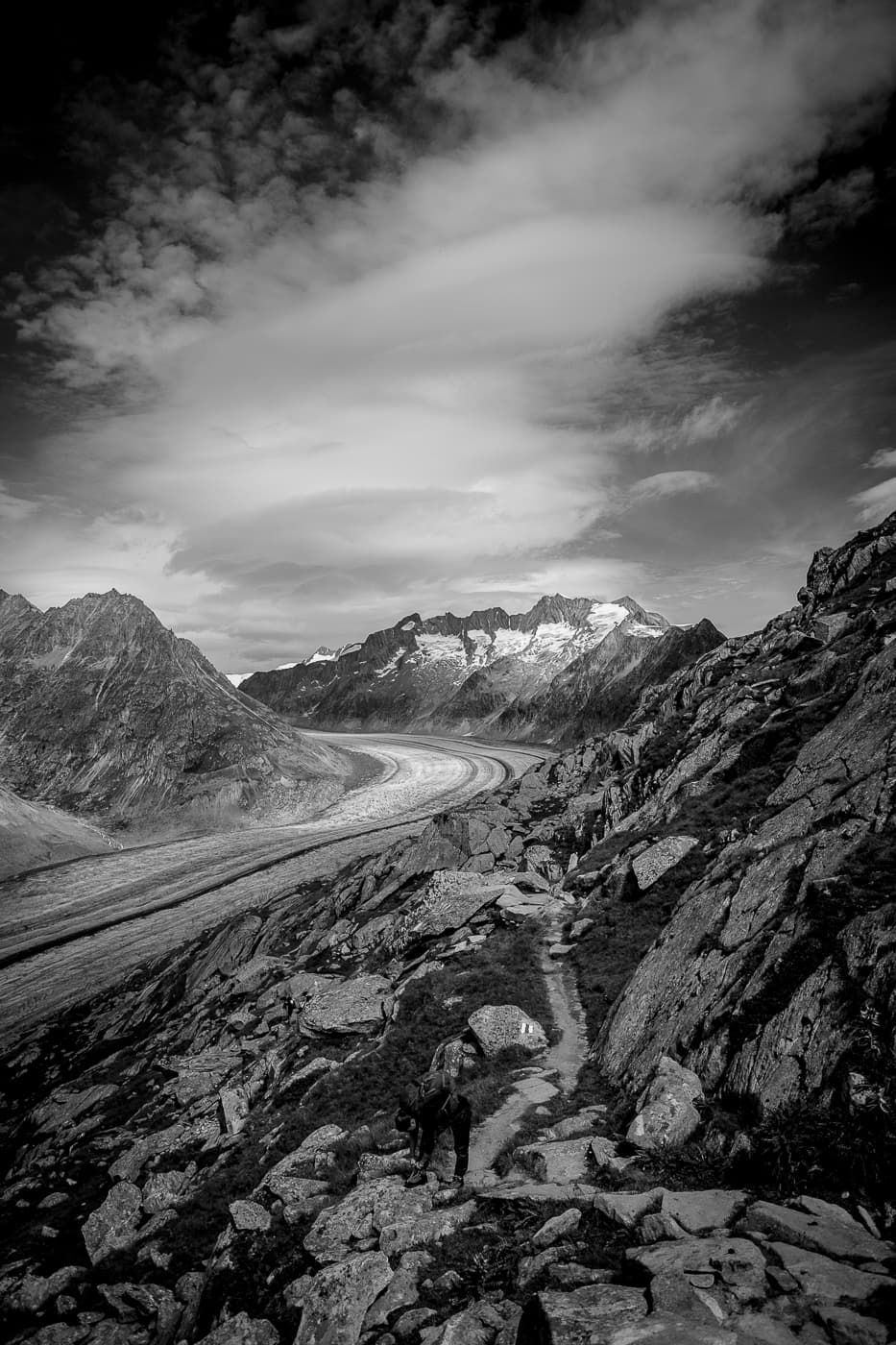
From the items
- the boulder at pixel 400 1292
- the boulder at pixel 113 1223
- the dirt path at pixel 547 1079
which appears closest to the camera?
the boulder at pixel 400 1292

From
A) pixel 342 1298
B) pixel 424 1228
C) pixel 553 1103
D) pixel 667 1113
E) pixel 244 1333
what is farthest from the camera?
pixel 553 1103

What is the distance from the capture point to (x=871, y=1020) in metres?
10.7

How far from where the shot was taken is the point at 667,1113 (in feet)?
39.1

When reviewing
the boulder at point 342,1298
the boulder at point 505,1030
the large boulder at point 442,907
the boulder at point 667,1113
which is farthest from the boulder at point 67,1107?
the boulder at point 667,1113

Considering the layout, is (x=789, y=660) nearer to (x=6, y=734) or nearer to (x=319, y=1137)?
(x=319, y=1137)

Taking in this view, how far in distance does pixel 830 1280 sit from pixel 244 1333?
9.62m

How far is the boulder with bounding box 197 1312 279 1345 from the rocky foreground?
5 cm

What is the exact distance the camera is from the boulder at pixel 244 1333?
10.1 meters

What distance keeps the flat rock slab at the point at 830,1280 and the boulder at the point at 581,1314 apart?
1917 millimetres

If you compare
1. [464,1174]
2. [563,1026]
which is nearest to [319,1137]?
[464,1174]

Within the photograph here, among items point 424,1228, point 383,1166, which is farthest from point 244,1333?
point 383,1166

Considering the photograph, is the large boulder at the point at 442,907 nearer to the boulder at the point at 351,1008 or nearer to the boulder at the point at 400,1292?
the boulder at the point at 351,1008

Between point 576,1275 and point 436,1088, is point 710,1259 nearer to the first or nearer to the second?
point 576,1275

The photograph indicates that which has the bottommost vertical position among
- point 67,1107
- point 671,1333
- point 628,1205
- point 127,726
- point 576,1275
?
point 67,1107
